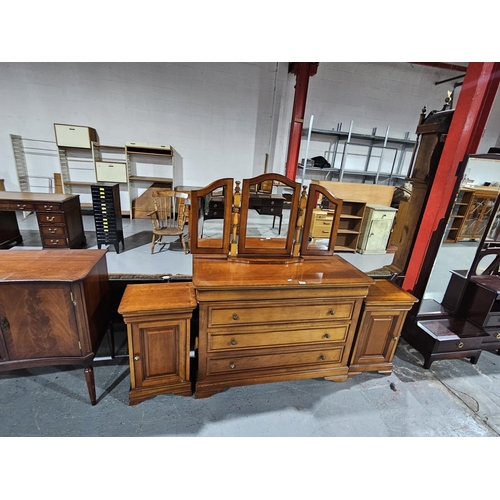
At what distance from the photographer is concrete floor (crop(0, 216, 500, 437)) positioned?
4.99 feet

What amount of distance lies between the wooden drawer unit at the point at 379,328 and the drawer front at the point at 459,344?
1.53 ft

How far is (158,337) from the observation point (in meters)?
1.57

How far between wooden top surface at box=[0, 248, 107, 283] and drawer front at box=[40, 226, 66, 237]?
6.49 feet

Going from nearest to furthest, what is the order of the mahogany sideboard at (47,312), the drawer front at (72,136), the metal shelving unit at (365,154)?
the mahogany sideboard at (47,312), the drawer front at (72,136), the metal shelving unit at (365,154)

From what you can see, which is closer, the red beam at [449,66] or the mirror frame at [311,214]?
the mirror frame at [311,214]

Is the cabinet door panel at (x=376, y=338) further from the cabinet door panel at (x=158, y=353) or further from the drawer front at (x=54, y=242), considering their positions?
the drawer front at (x=54, y=242)

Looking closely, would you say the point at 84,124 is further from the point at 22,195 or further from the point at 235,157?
the point at 235,157

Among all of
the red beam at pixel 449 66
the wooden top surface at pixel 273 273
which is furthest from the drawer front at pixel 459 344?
the red beam at pixel 449 66

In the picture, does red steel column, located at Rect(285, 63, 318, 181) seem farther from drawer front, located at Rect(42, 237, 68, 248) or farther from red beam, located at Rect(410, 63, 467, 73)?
drawer front, located at Rect(42, 237, 68, 248)

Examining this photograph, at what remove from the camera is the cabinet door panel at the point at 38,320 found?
1354 mm

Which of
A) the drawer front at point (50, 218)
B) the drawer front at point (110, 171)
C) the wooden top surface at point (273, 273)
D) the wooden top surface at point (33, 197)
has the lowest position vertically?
the drawer front at point (50, 218)

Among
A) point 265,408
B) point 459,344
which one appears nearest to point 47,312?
point 265,408

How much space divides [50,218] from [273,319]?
3309 mm

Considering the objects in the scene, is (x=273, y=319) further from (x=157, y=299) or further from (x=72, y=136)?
(x=72, y=136)
